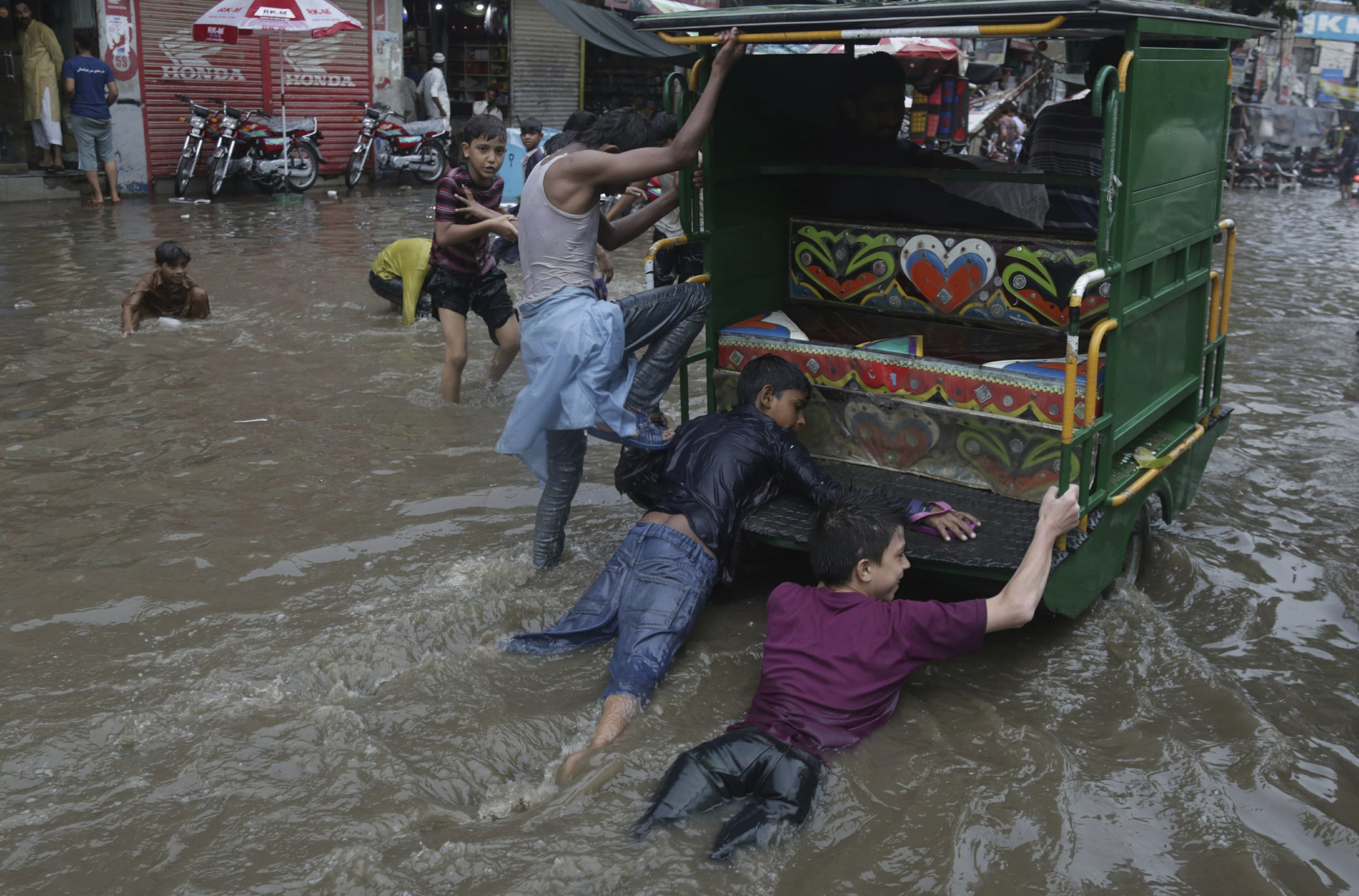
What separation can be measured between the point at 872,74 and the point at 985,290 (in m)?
1.18

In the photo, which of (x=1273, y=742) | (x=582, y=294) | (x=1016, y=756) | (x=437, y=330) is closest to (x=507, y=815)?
(x=1016, y=756)

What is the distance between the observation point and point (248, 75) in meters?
15.5

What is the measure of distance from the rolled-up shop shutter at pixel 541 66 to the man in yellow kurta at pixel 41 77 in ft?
25.0

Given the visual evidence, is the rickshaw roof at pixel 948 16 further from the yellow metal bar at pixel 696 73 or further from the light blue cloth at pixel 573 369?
the light blue cloth at pixel 573 369

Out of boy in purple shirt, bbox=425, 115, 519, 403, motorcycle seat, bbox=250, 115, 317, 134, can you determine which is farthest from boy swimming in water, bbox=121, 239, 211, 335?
motorcycle seat, bbox=250, 115, 317, 134

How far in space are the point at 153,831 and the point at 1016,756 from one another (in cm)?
231

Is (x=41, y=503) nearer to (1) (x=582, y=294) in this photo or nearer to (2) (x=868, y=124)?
(1) (x=582, y=294)

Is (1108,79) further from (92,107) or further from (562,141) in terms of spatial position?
(92,107)

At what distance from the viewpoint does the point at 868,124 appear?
5422 mm

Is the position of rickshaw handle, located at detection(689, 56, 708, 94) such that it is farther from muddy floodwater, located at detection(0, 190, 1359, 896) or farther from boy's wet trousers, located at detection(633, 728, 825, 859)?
boy's wet trousers, located at detection(633, 728, 825, 859)

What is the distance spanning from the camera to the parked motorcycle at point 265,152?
14.3 metres

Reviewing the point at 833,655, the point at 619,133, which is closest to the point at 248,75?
the point at 619,133

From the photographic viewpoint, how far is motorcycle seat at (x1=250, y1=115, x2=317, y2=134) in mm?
14852

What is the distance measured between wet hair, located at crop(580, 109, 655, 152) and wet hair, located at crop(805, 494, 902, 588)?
1.49 m
